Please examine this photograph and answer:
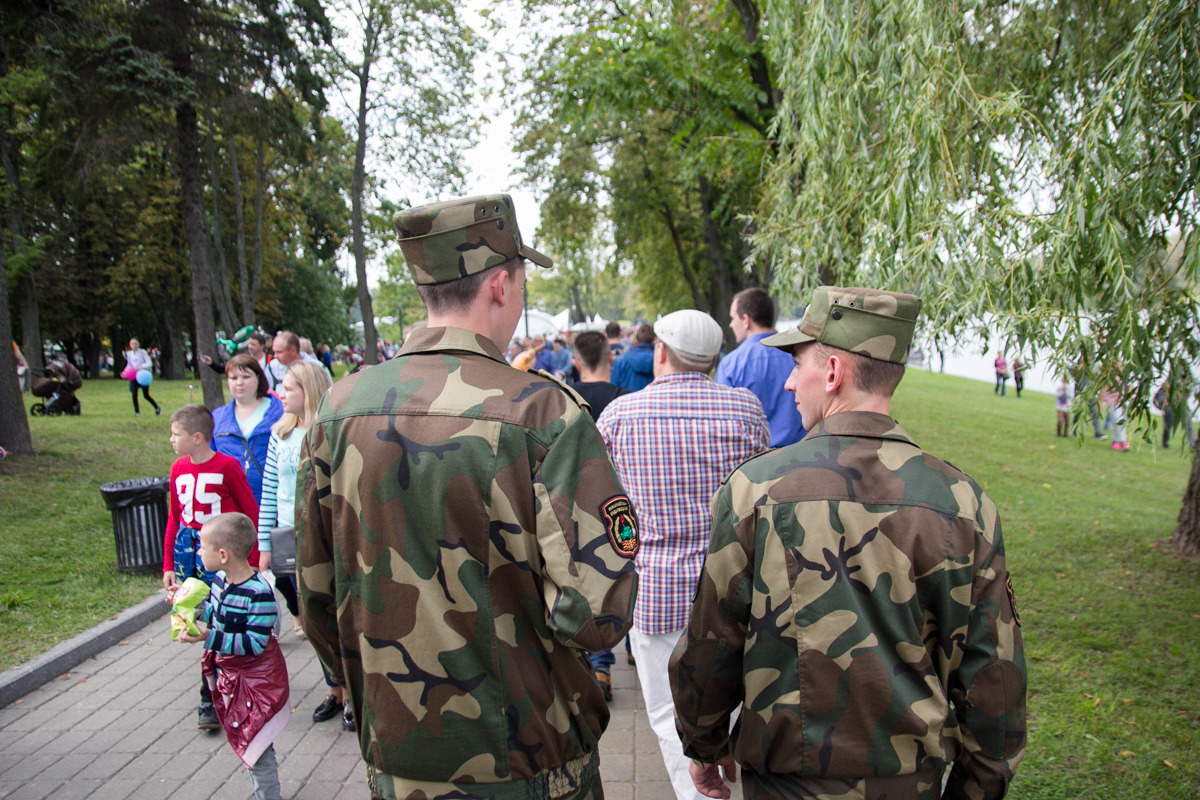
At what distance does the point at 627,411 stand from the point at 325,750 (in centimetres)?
243

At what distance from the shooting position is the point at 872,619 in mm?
1802

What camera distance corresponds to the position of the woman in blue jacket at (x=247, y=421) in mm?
5020

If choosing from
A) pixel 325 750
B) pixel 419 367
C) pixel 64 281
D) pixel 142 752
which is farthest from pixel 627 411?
pixel 64 281

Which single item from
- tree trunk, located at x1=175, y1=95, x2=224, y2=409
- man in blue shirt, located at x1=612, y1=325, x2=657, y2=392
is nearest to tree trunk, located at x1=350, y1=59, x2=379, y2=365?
tree trunk, located at x1=175, y1=95, x2=224, y2=409

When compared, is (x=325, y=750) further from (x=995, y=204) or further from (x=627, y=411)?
(x=995, y=204)

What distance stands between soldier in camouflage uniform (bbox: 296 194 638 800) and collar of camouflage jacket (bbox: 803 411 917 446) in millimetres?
580

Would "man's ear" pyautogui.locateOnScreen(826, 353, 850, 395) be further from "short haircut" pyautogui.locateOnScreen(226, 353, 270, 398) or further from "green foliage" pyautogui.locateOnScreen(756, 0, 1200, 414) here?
"short haircut" pyautogui.locateOnScreen(226, 353, 270, 398)

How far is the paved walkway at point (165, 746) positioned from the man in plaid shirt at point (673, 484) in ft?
2.56

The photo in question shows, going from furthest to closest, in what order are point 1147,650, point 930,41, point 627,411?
point 930,41 → point 1147,650 → point 627,411

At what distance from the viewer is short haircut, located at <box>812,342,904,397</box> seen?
76.7 inches

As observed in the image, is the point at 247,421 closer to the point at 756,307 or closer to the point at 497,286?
the point at 756,307

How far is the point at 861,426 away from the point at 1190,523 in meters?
7.28

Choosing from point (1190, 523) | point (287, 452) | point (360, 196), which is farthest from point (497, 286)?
point (360, 196)

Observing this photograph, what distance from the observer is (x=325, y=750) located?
12.7ft
